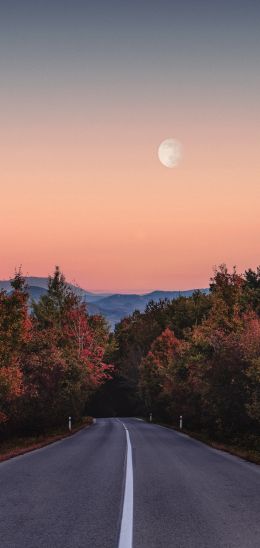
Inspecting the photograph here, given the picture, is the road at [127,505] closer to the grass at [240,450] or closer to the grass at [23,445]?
the grass at [240,450]

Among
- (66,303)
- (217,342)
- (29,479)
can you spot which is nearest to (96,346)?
(66,303)

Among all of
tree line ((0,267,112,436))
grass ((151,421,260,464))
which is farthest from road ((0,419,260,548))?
tree line ((0,267,112,436))

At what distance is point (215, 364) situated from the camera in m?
29.4

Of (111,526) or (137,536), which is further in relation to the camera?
(111,526)

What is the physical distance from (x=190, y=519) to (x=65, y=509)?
2.04 metres

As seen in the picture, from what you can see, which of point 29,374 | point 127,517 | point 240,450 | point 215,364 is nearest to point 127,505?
point 127,517

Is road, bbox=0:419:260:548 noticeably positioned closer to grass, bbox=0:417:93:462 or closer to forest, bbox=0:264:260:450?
grass, bbox=0:417:93:462

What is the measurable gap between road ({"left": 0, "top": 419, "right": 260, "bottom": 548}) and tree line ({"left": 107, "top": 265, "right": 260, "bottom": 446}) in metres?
10.5

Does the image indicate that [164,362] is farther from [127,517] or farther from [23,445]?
[127,517]

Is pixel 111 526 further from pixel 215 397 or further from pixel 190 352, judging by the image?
pixel 190 352

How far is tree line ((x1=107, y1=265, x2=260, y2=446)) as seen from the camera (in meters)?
27.2

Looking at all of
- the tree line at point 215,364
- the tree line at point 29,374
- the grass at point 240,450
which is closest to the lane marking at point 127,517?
the grass at point 240,450

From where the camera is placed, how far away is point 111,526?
7.41 meters

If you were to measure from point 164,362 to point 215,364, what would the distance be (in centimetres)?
3742
